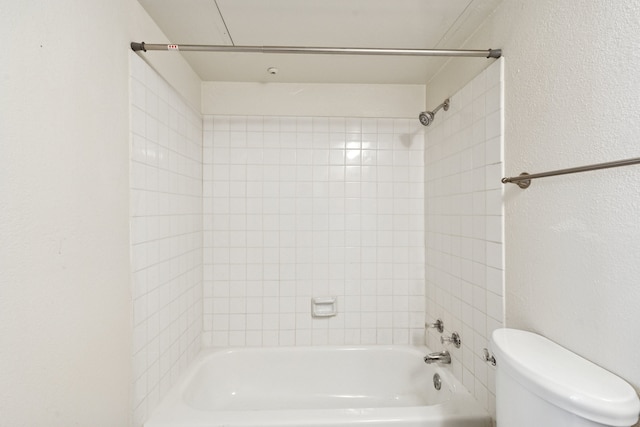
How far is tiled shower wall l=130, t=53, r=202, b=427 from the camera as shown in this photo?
120cm

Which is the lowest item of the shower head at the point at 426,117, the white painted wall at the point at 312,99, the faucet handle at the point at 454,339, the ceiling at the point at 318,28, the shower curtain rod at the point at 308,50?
the faucet handle at the point at 454,339

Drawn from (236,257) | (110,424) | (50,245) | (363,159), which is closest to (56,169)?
(50,245)

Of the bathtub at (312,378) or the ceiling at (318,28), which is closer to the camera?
the ceiling at (318,28)

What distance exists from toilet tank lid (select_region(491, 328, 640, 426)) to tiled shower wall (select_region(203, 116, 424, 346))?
1.12 meters

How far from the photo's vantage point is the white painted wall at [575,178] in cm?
72

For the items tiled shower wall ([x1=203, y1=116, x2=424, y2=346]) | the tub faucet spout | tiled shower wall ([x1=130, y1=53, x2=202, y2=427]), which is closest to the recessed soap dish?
tiled shower wall ([x1=203, y1=116, x2=424, y2=346])

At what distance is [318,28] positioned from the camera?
54.5 inches

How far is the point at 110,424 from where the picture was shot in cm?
102

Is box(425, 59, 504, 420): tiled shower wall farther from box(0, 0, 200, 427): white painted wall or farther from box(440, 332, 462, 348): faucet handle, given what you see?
box(0, 0, 200, 427): white painted wall

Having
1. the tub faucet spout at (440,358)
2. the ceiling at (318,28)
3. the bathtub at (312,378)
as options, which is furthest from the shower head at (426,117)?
the bathtub at (312,378)

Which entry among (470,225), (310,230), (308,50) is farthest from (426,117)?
(310,230)

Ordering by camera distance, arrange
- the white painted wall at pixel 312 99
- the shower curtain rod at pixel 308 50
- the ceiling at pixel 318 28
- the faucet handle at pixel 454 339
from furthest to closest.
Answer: the white painted wall at pixel 312 99 → the faucet handle at pixel 454 339 → the ceiling at pixel 318 28 → the shower curtain rod at pixel 308 50

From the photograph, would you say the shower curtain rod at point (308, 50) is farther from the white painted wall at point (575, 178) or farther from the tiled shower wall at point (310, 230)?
the tiled shower wall at point (310, 230)

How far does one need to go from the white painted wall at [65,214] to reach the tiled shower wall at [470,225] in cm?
145
